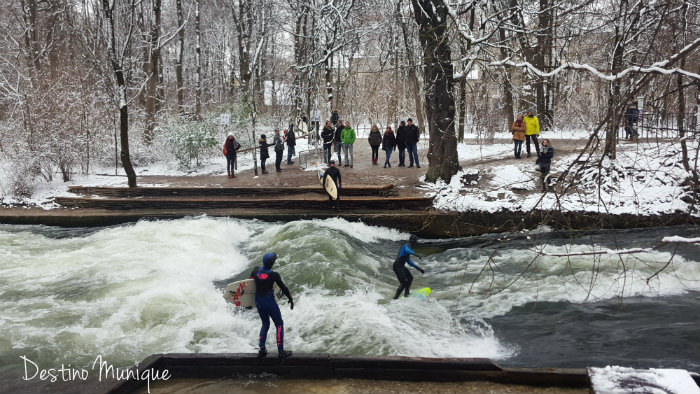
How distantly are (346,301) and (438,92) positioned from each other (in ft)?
30.2

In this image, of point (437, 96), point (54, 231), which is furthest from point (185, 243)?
point (437, 96)

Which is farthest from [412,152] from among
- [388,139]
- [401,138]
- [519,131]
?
[519,131]

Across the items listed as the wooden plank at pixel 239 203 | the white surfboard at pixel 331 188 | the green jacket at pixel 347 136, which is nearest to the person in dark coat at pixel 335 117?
the green jacket at pixel 347 136

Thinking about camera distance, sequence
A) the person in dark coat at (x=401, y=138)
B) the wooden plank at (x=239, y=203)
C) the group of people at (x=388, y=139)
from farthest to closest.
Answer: the person in dark coat at (x=401, y=138)
the group of people at (x=388, y=139)
the wooden plank at (x=239, y=203)

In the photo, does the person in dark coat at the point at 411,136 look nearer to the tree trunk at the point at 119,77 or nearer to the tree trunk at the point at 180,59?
the tree trunk at the point at 119,77

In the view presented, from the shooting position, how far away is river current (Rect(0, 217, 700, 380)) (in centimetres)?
844

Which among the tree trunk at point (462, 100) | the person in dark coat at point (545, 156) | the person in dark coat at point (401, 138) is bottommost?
the person in dark coat at point (545, 156)

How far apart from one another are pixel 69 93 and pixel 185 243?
1184cm

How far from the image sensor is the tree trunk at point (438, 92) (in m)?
16.3

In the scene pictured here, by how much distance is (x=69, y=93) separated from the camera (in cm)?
2173

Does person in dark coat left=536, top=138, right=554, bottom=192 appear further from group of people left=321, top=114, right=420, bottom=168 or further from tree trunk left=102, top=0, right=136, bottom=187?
tree trunk left=102, top=0, right=136, bottom=187

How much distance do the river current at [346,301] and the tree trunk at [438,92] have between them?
3.56 metres

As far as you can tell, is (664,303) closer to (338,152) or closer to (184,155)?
(338,152)

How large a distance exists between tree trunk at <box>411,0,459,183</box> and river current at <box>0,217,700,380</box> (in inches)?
140
